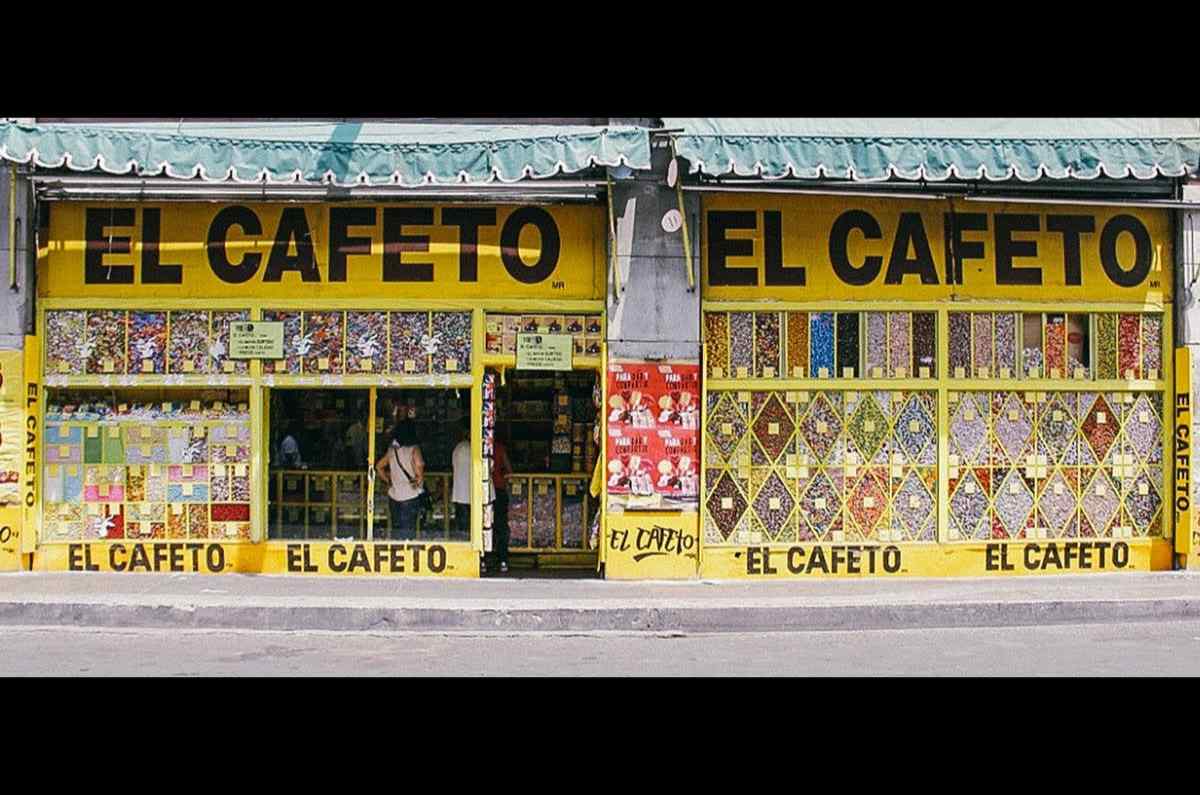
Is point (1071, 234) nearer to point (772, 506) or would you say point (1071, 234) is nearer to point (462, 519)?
point (772, 506)

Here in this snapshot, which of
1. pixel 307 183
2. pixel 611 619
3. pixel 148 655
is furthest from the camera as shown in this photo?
pixel 307 183

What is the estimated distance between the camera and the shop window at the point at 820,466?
49.8ft

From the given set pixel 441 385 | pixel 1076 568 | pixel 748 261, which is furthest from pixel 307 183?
pixel 1076 568

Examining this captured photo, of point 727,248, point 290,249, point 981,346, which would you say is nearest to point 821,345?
point 727,248

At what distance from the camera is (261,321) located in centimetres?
1507

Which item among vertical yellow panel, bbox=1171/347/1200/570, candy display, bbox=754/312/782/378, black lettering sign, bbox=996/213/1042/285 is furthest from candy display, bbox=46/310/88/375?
vertical yellow panel, bbox=1171/347/1200/570

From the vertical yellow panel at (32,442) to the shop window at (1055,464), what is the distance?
919cm

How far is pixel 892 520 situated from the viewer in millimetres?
15336

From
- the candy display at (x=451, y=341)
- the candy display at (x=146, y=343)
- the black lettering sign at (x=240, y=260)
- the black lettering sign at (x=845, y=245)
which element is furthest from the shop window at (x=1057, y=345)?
the candy display at (x=146, y=343)

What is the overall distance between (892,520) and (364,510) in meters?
5.39

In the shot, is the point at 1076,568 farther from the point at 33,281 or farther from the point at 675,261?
the point at 33,281

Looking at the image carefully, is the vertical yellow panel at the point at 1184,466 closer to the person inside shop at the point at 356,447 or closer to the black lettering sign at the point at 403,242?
the black lettering sign at the point at 403,242

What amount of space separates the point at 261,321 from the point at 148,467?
6.22 ft

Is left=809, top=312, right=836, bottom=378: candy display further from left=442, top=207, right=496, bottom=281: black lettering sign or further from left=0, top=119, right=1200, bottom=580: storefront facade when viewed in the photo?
left=442, top=207, right=496, bottom=281: black lettering sign
